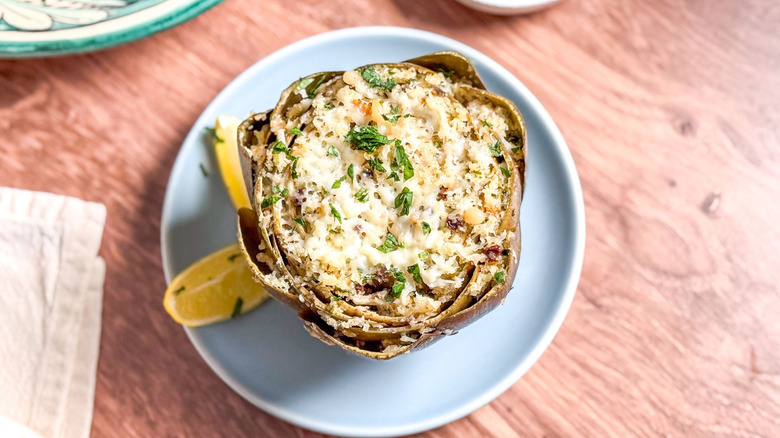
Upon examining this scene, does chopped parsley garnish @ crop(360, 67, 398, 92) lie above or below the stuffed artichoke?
above

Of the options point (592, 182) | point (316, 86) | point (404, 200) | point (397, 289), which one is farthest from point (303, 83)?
point (592, 182)

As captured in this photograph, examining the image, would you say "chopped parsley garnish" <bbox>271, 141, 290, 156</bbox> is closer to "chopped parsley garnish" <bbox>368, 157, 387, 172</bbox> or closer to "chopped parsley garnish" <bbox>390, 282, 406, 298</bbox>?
"chopped parsley garnish" <bbox>368, 157, 387, 172</bbox>

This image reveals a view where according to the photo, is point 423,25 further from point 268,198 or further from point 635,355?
point 635,355

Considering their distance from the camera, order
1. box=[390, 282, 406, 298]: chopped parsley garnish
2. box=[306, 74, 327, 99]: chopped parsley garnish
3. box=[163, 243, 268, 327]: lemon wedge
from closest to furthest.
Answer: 1. box=[390, 282, 406, 298]: chopped parsley garnish
2. box=[306, 74, 327, 99]: chopped parsley garnish
3. box=[163, 243, 268, 327]: lemon wedge

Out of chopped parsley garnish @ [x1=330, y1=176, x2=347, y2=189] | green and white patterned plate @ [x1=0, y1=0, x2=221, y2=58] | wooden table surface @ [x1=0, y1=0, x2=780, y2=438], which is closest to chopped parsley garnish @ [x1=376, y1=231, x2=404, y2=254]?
chopped parsley garnish @ [x1=330, y1=176, x2=347, y2=189]

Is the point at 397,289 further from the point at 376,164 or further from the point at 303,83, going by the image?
the point at 303,83

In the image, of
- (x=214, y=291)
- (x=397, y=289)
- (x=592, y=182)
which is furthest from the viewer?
(x=592, y=182)

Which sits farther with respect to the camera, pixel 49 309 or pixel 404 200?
pixel 49 309

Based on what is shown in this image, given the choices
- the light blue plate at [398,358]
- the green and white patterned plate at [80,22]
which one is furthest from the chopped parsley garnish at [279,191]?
the green and white patterned plate at [80,22]

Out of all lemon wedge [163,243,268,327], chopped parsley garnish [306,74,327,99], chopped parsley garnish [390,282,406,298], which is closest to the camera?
chopped parsley garnish [390,282,406,298]
